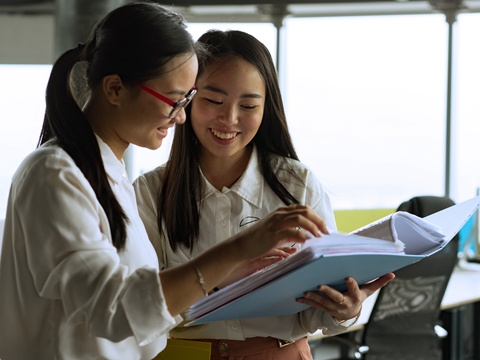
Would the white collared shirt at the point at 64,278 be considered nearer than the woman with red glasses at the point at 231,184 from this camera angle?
Yes

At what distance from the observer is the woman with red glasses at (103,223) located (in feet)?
3.11

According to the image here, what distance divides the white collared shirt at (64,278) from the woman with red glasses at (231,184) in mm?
512

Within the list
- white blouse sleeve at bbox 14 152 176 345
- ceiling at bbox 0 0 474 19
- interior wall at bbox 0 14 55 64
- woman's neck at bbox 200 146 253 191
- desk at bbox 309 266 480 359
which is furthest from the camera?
interior wall at bbox 0 14 55 64

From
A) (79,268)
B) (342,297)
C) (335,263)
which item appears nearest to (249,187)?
(342,297)

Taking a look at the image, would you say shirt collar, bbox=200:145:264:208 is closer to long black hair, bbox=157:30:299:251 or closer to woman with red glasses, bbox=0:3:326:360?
long black hair, bbox=157:30:299:251

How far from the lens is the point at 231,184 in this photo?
5.49 ft

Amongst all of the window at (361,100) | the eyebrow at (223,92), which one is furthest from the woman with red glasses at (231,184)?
the window at (361,100)

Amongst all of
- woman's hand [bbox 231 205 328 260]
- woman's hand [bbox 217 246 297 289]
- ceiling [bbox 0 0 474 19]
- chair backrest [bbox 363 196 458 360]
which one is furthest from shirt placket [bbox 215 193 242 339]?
ceiling [bbox 0 0 474 19]

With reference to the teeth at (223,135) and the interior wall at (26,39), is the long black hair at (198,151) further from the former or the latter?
the interior wall at (26,39)

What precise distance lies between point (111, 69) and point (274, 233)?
45cm

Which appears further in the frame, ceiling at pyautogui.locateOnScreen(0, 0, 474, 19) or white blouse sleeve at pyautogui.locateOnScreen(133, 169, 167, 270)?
ceiling at pyautogui.locateOnScreen(0, 0, 474, 19)

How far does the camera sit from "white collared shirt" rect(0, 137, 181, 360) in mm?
941

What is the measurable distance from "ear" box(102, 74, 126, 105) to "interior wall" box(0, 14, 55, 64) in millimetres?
5374

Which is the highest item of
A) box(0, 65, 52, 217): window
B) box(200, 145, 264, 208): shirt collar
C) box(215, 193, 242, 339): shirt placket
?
box(200, 145, 264, 208): shirt collar
